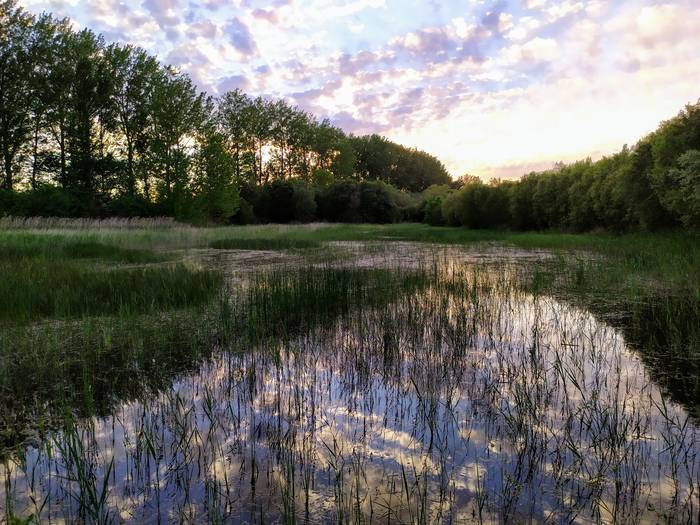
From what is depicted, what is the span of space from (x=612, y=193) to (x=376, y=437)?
50.8 ft

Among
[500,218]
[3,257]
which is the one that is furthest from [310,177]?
[3,257]

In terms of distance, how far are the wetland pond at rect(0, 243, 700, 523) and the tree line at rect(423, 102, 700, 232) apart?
332 inches

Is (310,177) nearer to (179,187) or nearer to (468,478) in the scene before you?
(179,187)

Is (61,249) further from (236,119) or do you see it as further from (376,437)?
(236,119)

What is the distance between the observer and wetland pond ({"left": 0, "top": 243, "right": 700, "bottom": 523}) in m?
1.92

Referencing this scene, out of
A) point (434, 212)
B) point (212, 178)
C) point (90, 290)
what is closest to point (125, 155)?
point (212, 178)

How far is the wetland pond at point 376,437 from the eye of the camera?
1.92 meters

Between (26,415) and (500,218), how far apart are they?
999 inches

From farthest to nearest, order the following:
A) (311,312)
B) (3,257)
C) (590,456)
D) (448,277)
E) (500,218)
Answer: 1. (500,218)
2. (3,257)
3. (448,277)
4. (311,312)
5. (590,456)

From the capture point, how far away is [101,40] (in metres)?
30.1

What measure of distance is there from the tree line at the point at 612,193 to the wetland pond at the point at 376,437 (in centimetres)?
844

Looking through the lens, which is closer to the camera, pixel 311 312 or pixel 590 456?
pixel 590 456

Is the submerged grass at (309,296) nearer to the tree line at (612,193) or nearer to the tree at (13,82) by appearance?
the tree line at (612,193)

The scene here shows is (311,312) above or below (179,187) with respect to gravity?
below
